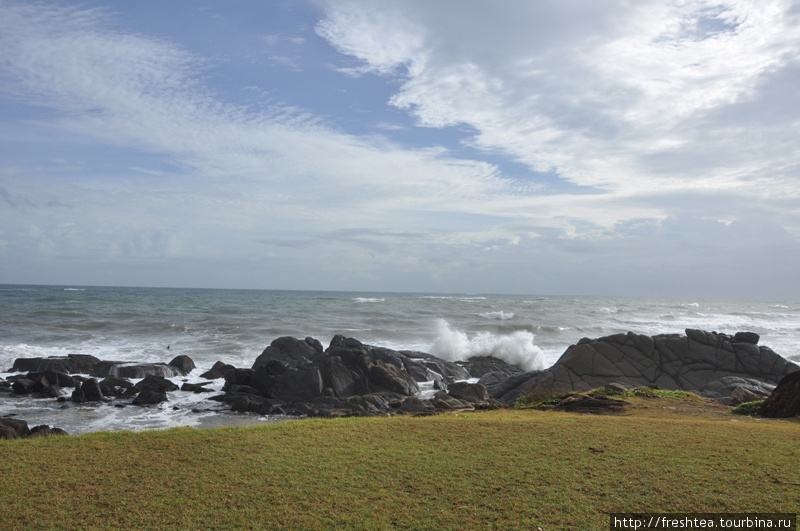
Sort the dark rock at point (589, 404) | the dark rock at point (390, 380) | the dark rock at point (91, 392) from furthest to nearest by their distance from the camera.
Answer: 1. the dark rock at point (390, 380)
2. the dark rock at point (91, 392)
3. the dark rock at point (589, 404)

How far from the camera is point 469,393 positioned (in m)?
21.7

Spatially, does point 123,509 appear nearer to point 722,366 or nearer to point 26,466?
point 26,466

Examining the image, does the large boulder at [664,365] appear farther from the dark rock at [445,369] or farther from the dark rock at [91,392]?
the dark rock at [91,392]

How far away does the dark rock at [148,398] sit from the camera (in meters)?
21.6

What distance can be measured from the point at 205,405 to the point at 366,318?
4324 cm

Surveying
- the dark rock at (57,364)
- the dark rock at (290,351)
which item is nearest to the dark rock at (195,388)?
the dark rock at (290,351)

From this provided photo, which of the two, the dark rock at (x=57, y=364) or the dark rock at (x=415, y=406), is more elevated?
the dark rock at (x=415, y=406)

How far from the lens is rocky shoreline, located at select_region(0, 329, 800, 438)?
21.6 metres

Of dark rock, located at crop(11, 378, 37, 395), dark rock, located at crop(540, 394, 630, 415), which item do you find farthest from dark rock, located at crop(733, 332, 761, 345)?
dark rock, located at crop(11, 378, 37, 395)

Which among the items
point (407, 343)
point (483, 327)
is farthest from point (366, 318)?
point (407, 343)

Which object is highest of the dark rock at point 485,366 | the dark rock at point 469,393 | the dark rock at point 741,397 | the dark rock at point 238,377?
the dark rock at point 741,397

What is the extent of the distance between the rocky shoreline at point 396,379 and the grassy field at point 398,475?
7.54 meters

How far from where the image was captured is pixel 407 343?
46.3m

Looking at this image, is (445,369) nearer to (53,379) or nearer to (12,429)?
(53,379)
